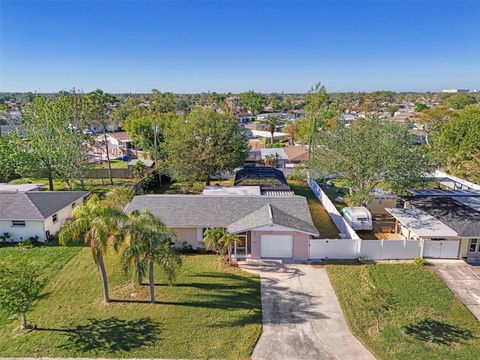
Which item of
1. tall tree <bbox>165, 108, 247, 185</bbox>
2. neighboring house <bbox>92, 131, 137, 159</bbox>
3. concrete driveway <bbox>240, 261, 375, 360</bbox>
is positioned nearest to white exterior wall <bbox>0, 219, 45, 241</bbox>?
tall tree <bbox>165, 108, 247, 185</bbox>

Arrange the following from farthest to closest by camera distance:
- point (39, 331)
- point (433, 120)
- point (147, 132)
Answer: point (433, 120), point (147, 132), point (39, 331)

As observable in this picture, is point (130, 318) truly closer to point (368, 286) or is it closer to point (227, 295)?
point (227, 295)

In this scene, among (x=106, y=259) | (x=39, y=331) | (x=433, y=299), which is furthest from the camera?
(x=106, y=259)

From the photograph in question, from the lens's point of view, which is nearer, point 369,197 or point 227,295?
point 227,295

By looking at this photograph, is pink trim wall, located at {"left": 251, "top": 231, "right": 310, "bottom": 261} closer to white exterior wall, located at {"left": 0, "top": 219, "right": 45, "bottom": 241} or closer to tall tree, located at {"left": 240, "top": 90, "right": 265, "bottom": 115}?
white exterior wall, located at {"left": 0, "top": 219, "right": 45, "bottom": 241}

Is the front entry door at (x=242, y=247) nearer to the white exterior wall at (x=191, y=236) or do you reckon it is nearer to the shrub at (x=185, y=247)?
the white exterior wall at (x=191, y=236)

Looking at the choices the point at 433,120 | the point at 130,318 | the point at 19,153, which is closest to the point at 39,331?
the point at 130,318
